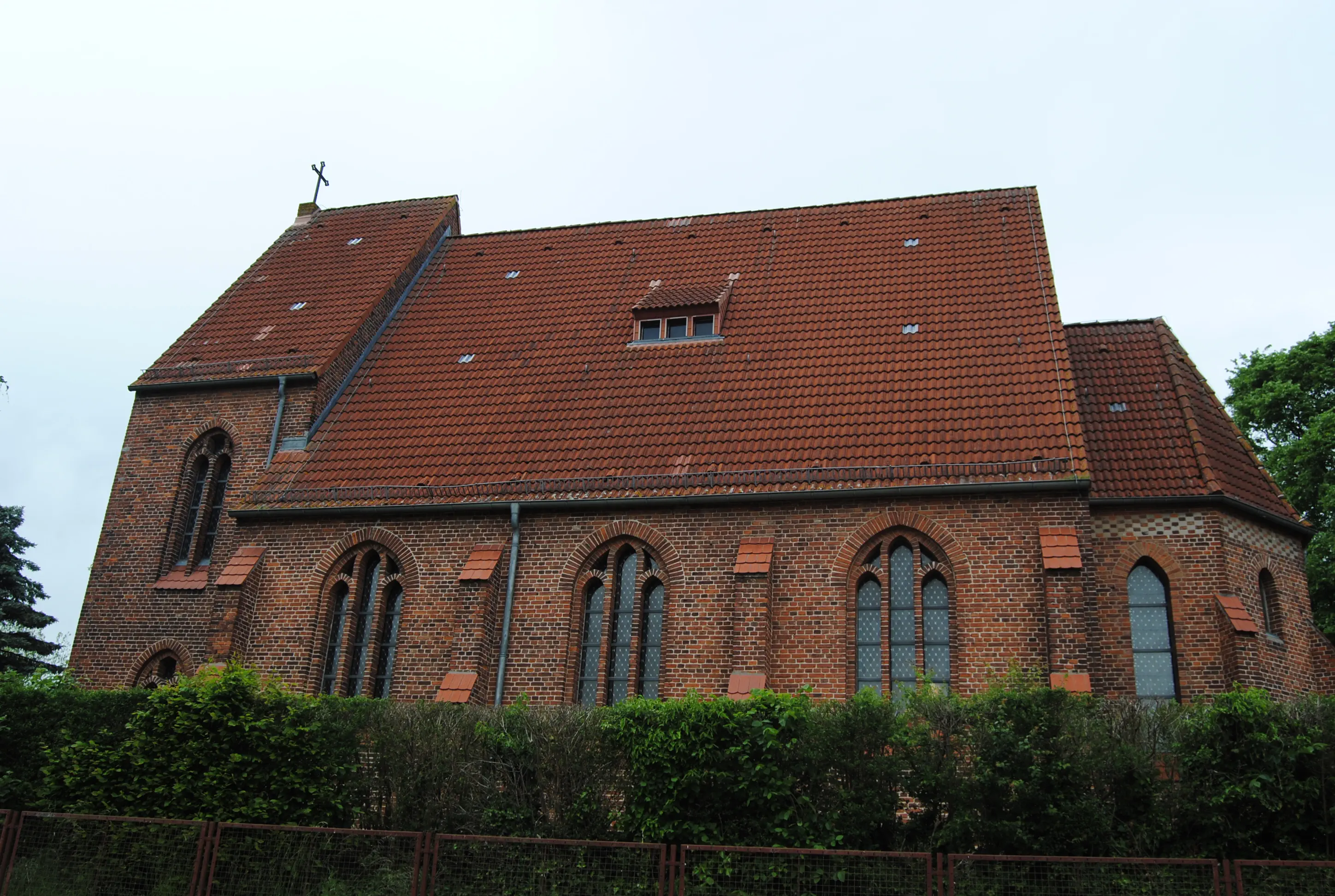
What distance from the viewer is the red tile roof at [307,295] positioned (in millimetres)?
19359

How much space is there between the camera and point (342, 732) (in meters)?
11.9

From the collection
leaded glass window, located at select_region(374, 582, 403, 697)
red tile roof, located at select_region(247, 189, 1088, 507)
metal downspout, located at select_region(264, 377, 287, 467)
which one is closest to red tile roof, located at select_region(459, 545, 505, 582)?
red tile roof, located at select_region(247, 189, 1088, 507)

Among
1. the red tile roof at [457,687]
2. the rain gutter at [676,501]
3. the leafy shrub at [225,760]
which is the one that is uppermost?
the rain gutter at [676,501]

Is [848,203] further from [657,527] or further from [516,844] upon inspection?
[516,844]

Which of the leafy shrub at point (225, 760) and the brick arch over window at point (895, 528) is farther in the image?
the brick arch over window at point (895, 528)

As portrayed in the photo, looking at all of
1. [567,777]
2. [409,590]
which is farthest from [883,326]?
[567,777]

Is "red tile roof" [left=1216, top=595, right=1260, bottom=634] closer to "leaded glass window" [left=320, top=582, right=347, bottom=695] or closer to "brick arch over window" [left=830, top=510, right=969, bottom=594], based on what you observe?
"brick arch over window" [left=830, top=510, right=969, bottom=594]

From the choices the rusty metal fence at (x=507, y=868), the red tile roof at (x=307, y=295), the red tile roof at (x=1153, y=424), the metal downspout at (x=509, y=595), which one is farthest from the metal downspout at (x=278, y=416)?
the red tile roof at (x=1153, y=424)

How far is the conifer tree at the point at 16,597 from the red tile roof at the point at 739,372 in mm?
7842

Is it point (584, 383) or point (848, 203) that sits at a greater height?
point (848, 203)

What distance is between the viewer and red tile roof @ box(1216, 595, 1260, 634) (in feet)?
46.5

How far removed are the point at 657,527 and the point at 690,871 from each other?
20.4 ft

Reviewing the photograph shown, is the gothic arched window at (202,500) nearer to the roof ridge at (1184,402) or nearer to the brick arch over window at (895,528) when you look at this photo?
the brick arch over window at (895,528)

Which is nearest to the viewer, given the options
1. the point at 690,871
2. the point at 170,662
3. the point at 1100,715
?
Result: the point at 690,871
